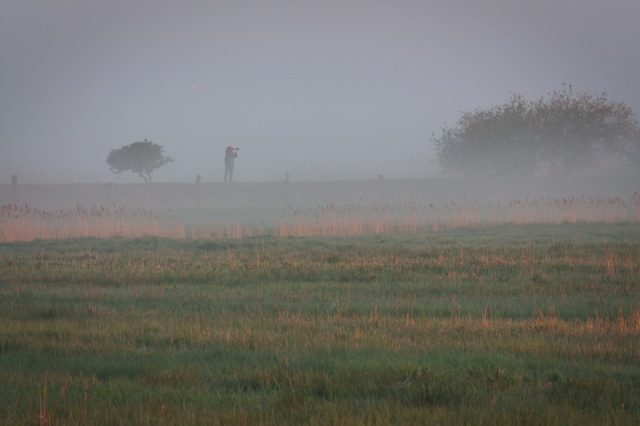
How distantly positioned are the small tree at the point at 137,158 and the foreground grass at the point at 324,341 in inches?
2114

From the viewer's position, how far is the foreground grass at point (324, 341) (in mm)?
6238

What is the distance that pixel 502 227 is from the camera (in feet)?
110

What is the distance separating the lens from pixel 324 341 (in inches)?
353

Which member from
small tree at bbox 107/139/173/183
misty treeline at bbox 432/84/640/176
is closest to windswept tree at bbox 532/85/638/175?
misty treeline at bbox 432/84/640/176

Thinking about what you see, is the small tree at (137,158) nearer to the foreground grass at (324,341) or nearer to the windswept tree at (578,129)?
the windswept tree at (578,129)

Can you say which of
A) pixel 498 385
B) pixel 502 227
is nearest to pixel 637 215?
pixel 502 227

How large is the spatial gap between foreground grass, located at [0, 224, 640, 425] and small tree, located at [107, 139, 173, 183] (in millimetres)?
53689

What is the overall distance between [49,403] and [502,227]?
29.1 metres

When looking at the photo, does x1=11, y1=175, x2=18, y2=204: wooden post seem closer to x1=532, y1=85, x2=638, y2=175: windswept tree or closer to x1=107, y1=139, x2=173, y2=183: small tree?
x1=107, y1=139, x2=173, y2=183: small tree

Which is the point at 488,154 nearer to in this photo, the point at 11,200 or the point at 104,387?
the point at 11,200

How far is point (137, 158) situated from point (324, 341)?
213 feet

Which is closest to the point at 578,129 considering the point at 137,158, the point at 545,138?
the point at 545,138

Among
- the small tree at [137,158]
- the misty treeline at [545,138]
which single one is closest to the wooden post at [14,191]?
the small tree at [137,158]

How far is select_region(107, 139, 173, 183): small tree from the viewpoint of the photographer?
70.7 metres
